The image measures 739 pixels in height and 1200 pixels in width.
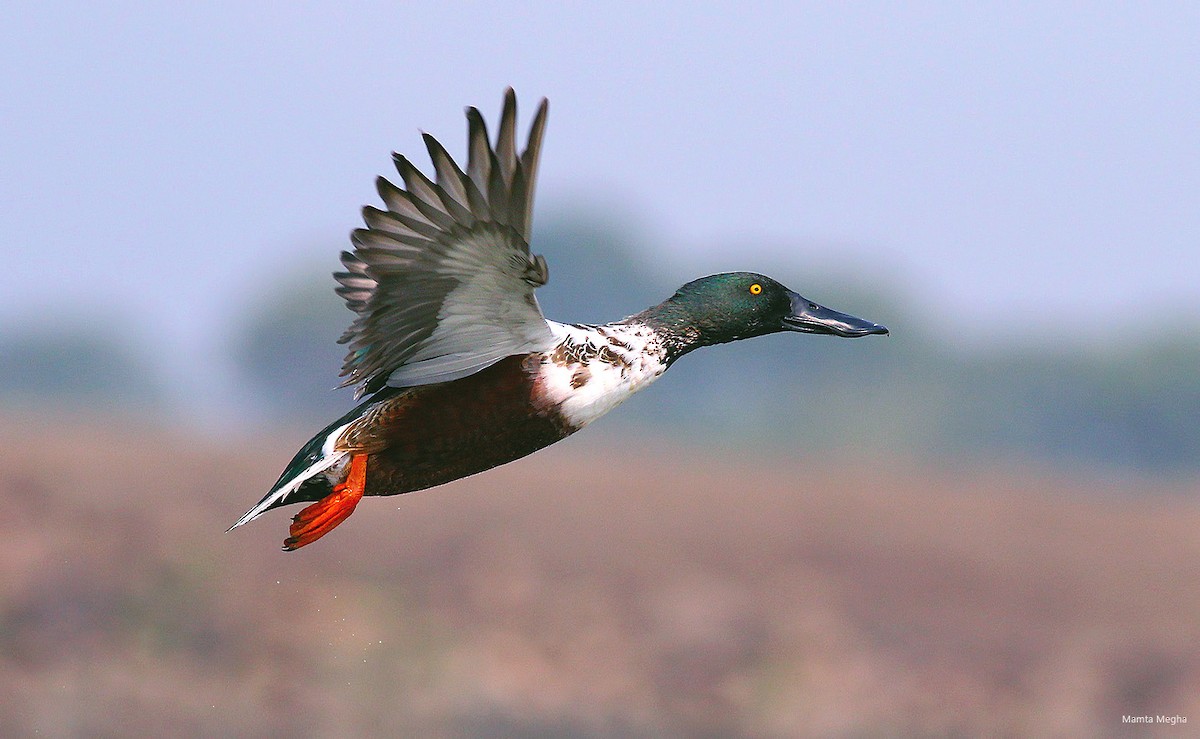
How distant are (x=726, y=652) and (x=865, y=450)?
147ft

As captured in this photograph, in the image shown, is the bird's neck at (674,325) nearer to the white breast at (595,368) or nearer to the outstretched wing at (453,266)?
the white breast at (595,368)

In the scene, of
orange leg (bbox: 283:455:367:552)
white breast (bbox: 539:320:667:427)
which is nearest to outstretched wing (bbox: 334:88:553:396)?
white breast (bbox: 539:320:667:427)

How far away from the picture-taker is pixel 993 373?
82.0m

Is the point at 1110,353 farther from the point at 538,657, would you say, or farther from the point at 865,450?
the point at 538,657

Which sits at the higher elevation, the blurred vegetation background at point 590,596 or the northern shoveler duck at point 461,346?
the northern shoveler duck at point 461,346

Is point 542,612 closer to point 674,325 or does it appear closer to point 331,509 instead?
point 674,325

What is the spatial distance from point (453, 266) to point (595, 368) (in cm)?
73

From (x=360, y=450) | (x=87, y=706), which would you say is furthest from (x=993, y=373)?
(x=360, y=450)

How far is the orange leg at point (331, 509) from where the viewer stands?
19.6 feet

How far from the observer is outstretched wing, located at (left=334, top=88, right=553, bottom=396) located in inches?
212

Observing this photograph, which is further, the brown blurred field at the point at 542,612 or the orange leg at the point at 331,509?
the brown blurred field at the point at 542,612

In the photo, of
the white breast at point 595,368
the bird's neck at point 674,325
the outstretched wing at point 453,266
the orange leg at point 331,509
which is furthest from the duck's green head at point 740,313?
the orange leg at point 331,509

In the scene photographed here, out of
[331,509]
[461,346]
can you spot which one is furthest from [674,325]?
[331,509]

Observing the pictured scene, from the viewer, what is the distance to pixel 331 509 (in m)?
5.98
